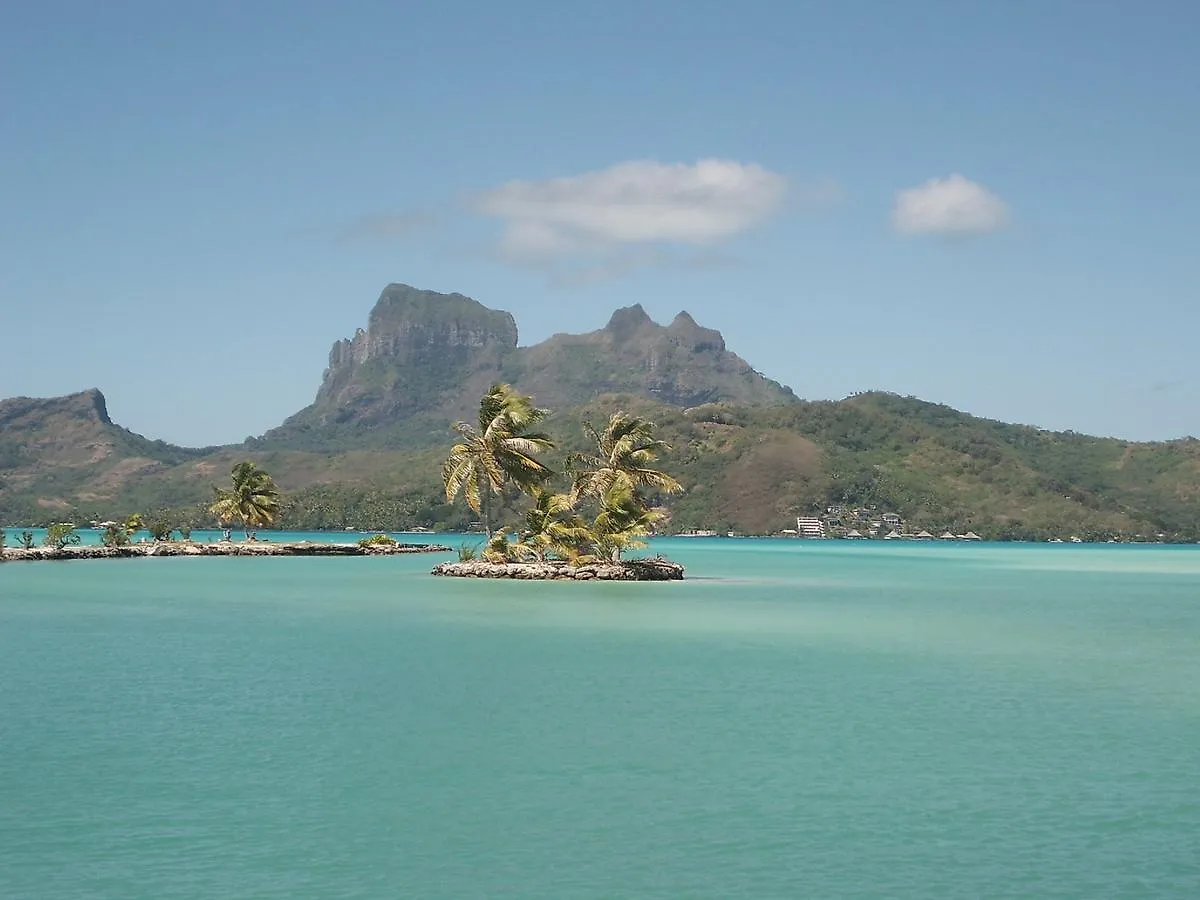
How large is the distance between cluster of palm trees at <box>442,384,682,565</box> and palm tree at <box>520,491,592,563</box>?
0.19ft

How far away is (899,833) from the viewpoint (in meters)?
14.9

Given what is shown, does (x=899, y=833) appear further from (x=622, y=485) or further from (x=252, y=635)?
(x=622, y=485)

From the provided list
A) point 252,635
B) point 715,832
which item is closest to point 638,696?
point 715,832

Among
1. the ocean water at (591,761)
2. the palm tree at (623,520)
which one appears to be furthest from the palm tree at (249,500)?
the ocean water at (591,761)

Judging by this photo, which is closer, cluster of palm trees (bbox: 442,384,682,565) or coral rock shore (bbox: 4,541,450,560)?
cluster of palm trees (bbox: 442,384,682,565)

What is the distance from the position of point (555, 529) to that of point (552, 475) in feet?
25.7

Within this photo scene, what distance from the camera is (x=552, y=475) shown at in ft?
246

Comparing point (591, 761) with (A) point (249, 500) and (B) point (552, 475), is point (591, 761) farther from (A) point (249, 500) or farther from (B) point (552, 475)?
(A) point (249, 500)

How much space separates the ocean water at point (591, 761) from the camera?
13.3 m

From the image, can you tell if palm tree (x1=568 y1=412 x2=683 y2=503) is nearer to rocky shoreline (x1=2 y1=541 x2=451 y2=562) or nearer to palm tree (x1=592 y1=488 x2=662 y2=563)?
palm tree (x1=592 y1=488 x2=662 y2=563)

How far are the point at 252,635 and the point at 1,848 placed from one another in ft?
75.9

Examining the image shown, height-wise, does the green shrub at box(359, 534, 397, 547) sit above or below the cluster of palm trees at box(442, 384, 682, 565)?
below

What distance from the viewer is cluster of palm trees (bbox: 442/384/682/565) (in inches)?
2633

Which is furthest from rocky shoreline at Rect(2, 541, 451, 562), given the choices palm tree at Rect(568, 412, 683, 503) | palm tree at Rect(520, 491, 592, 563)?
palm tree at Rect(568, 412, 683, 503)
